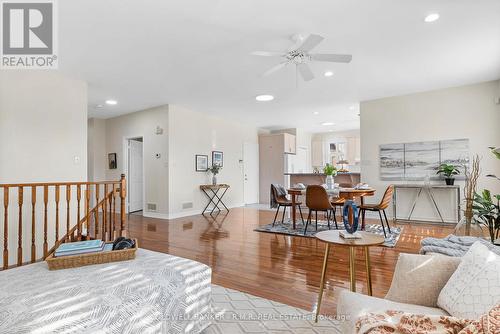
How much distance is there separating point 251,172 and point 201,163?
235 centimetres

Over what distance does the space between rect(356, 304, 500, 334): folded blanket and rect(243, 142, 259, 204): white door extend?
7.52 meters

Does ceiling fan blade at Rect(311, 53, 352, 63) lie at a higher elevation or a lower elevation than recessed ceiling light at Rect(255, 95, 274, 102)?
lower

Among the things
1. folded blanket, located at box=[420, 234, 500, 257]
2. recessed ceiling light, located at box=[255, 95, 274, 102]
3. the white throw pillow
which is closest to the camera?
the white throw pillow

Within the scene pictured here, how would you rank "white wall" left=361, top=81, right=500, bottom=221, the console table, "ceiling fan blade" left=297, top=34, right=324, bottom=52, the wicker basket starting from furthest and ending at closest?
1. the console table
2. "white wall" left=361, top=81, right=500, bottom=221
3. "ceiling fan blade" left=297, top=34, right=324, bottom=52
4. the wicker basket

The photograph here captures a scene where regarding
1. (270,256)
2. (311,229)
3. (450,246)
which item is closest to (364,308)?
(450,246)

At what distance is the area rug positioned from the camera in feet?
5.90

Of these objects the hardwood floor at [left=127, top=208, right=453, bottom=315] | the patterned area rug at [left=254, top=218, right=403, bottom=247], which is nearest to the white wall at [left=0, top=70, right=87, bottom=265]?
the hardwood floor at [left=127, top=208, right=453, bottom=315]

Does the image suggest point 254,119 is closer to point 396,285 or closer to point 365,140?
point 365,140

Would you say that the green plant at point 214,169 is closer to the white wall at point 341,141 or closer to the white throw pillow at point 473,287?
the white wall at point 341,141

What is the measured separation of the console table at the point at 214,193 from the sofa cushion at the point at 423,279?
5.66 m

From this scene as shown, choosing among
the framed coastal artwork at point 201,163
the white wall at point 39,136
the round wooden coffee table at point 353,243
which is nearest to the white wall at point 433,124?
the framed coastal artwork at point 201,163

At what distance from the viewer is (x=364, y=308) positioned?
49.4 inches

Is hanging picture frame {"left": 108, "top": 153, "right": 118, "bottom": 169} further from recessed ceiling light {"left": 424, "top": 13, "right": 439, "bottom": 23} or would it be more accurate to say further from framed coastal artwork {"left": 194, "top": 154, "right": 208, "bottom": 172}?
recessed ceiling light {"left": 424, "top": 13, "right": 439, "bottom": 23}

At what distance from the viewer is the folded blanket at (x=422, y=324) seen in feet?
2.92
